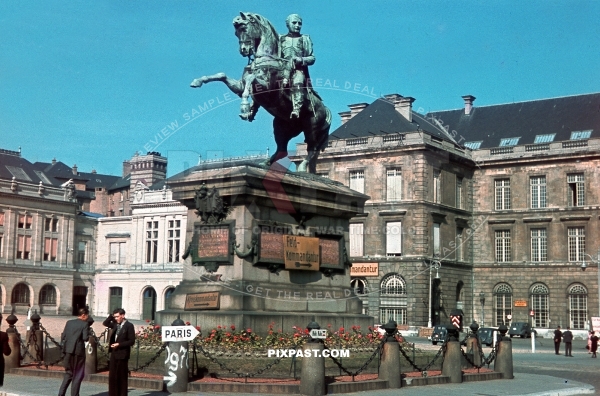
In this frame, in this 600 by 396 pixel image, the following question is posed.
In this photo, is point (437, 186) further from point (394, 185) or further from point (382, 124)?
point (382, 124)

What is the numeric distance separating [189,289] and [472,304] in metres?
50.7

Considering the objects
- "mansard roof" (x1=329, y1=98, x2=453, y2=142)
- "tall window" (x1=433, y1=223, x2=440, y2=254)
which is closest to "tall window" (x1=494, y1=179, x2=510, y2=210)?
"mansard roof" (x1=329, y1=98, x2=453, y2=142)

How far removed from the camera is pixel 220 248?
58.5 ft

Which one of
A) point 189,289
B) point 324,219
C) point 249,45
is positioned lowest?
point 189,289

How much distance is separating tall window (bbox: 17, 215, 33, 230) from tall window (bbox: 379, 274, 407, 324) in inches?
1388

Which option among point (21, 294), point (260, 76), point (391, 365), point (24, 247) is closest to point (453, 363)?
point (391, 365)

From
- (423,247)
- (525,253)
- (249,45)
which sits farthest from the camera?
(525,253)

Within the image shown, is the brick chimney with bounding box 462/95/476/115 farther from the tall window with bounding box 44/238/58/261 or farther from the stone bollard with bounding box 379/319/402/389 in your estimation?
the stone bollard with bounding box 379/319/402/389

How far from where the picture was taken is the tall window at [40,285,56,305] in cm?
7994

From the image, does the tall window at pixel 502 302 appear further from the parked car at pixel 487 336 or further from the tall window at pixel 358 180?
the parked car at pixel 487 336

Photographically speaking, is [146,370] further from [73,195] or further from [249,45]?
[73,195]

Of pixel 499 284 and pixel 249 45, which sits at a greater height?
pixel 249 45

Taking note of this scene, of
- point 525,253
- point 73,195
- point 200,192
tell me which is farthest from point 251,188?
point 73,195

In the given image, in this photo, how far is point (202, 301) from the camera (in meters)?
17.6
